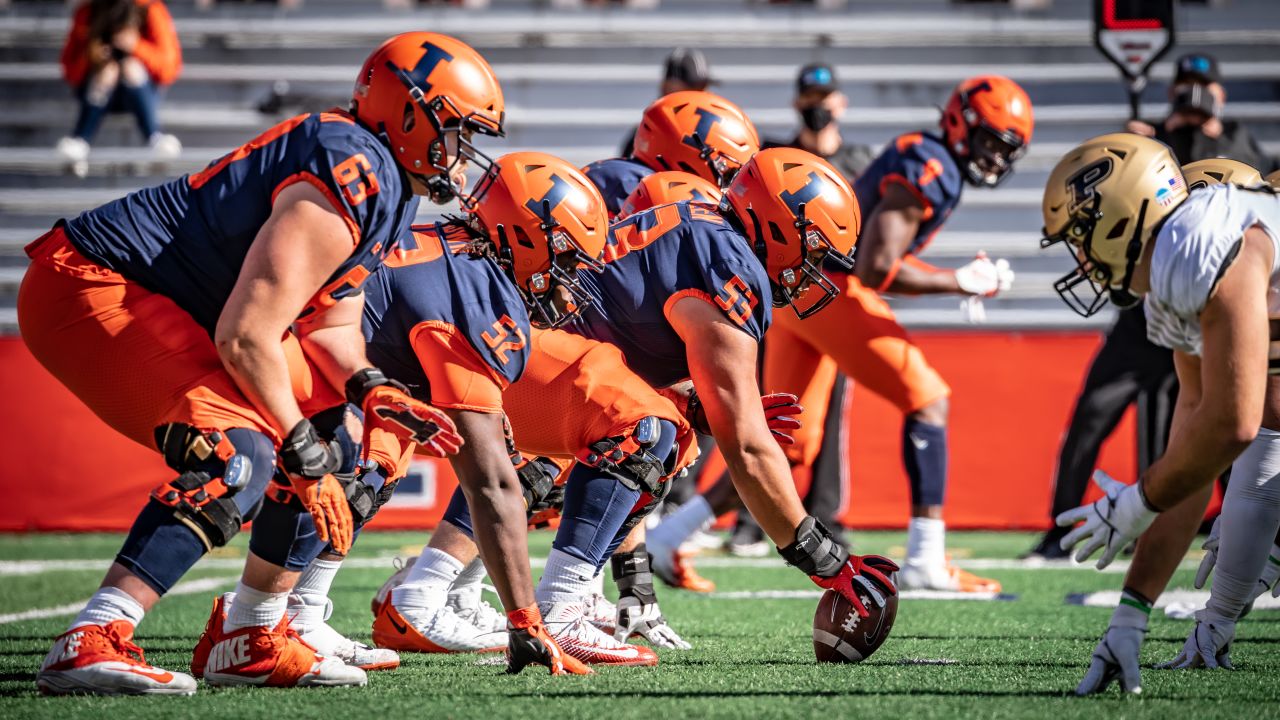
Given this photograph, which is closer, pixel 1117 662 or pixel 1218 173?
pixel 1117 662

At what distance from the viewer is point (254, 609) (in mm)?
3986

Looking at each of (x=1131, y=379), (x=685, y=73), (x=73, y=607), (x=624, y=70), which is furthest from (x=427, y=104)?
(x=624, y=70)

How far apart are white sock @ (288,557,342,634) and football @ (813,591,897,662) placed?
1451mm

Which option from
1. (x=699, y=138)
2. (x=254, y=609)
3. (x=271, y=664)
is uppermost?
(x=699, y=138)

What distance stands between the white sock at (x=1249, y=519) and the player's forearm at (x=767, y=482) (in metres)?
1.19

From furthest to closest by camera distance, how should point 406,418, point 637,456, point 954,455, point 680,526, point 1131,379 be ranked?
point 954,455 < point 1131,379 < point 680,526 < point 637,456 < point 406,418

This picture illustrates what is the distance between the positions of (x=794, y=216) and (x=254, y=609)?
1.97 metres

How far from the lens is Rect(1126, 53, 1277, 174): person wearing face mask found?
8047 millimetres

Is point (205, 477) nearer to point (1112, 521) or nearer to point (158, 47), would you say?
point (1112, 521)

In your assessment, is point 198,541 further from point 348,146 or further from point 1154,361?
point 1154,361

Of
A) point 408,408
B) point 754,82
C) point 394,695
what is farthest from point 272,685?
point 754,82

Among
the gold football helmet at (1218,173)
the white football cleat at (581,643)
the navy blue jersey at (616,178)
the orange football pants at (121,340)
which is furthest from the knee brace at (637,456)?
the gold football helmet at (1218,173)

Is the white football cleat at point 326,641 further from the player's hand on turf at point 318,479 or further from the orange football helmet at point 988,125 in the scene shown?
the orange football helmet at point 988,125

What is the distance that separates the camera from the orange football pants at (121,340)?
12.1 ft
